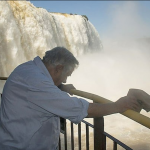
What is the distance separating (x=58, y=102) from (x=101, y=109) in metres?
0.26

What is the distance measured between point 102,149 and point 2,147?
0.68 meters

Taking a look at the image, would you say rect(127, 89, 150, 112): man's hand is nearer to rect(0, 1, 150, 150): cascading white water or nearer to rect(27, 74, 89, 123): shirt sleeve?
rect(27, 74, 89, 123): shirt sleeve

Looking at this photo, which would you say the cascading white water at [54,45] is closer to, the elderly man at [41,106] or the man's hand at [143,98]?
the elderly man at [41,106]

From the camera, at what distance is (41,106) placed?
1252 mm

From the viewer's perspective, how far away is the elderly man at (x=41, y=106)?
3.97 ft

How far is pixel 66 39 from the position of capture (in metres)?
19.0

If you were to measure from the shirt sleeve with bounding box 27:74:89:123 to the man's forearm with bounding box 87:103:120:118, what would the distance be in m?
0.03

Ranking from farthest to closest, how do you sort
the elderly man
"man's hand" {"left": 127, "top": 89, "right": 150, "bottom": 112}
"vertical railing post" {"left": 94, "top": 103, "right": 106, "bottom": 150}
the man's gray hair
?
1. the man's gray hair
2. "vertical railing post" {"left": 94, "top": 103, "right": 106, "bottom": 150}
3. the elderly man
4. "man's hand" {"left": 127, "top": 89, "right": 150, "bottom": 112}

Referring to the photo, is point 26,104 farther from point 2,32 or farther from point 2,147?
point 2,32

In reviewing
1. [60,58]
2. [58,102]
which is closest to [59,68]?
[60,58]

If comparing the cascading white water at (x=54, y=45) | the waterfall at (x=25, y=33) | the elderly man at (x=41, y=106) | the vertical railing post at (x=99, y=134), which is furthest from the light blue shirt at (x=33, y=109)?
the waterfall at (x=25, y=33)

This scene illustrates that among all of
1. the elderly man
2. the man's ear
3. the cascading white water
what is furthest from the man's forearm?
the cascading white water

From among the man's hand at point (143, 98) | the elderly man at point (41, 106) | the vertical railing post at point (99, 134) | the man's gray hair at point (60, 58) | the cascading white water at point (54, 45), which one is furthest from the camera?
the cascading white water at point (54, 45)

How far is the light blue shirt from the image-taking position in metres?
1.21
